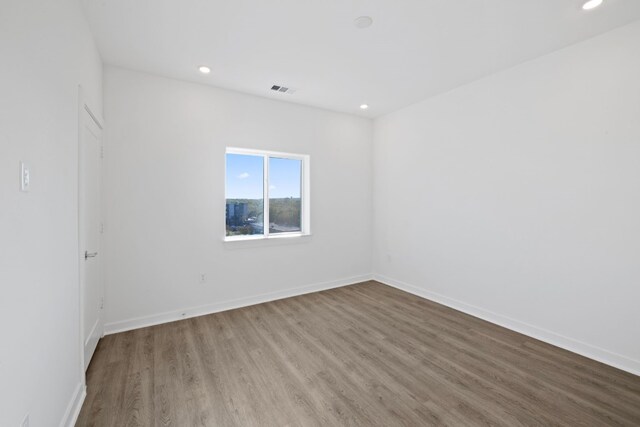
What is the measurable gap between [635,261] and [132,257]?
477cm

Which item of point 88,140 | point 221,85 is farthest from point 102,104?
point 221,85

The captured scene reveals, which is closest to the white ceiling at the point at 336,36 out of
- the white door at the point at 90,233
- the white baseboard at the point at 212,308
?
the white door at the point at 90,233

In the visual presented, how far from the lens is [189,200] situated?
340 cm

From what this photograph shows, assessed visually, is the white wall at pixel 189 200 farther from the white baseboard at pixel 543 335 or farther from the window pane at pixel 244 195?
the white baseboard at pixel 543 335

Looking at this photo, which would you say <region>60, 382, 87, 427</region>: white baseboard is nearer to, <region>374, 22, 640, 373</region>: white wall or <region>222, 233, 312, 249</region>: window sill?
<region>222, 233, 312, 249</region>: window sill

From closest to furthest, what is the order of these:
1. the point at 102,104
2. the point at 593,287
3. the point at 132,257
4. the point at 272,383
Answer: the point at 272,383
the point at 593,287
the point at 102,104
the point at 132,257

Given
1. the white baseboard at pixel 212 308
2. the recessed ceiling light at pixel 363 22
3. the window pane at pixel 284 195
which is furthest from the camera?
the window pane at pixel 284 195

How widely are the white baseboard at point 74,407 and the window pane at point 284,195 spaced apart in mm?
2580

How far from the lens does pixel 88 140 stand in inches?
92.7

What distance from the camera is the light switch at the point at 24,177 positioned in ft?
3.95

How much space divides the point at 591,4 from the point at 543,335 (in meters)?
2.92

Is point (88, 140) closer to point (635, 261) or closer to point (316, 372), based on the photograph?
point (316, 372)

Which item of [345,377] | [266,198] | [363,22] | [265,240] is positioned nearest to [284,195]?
[266,198]

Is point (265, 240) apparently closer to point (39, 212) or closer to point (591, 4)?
point (39, 212)
